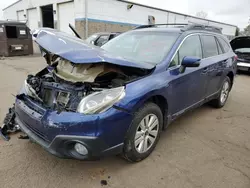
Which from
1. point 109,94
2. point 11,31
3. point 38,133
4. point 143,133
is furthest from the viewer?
point 11,31

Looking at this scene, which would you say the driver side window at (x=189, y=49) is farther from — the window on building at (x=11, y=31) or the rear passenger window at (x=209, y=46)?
the window on building at (x=11, y=31)

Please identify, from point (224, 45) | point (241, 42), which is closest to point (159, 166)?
point (224, 45)

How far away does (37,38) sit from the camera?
2566 mm

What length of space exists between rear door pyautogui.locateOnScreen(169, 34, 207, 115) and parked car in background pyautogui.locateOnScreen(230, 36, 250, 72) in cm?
674

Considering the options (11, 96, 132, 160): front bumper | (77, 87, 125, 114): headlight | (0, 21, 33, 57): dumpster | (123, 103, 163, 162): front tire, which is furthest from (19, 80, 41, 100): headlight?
(0, 21, 33, 57): dumpster

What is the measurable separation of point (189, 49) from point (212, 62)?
72 centimetres

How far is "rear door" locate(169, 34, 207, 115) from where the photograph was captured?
2734 millimetres

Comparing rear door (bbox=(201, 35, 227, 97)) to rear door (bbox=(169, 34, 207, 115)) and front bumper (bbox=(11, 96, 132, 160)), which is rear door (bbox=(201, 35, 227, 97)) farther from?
front bumper (bbox=(11, 96, 132, 160))

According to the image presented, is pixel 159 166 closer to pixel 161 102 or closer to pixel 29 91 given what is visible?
pixel 161 102

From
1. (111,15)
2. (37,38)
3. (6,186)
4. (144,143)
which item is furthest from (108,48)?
(111,15)

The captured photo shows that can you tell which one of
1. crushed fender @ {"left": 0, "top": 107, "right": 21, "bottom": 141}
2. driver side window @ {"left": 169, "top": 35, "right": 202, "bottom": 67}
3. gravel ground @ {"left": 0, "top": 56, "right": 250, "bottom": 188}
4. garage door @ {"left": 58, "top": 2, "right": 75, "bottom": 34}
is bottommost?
gravel ground @ {"left": 0, "top": 56, "right": 250, "bottom": 188}

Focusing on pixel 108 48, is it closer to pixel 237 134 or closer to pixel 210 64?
pixel 210 64

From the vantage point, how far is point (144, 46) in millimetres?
3096

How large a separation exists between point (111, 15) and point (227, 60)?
14.8 m
